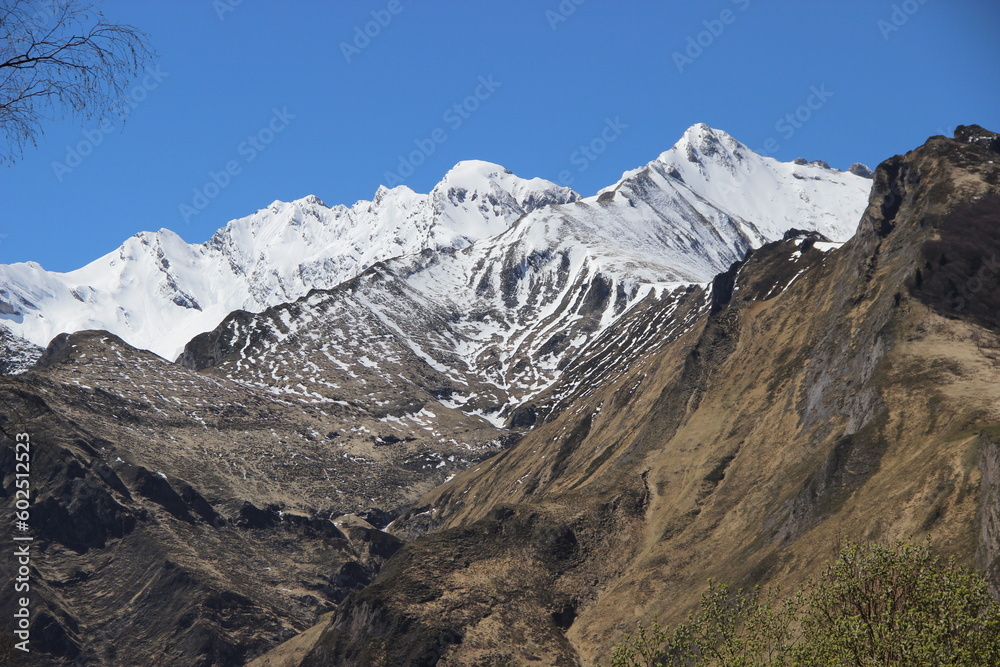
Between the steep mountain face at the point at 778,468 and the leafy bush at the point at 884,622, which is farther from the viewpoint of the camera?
the steep mountain face at the point at 778,468

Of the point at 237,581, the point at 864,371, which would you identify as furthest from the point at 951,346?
the point at 237,581

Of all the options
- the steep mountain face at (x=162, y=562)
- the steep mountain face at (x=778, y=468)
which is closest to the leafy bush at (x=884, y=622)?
the steep mountain face at (x=778, y=468)

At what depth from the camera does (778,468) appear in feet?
344

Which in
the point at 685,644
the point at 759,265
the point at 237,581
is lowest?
the point at 685,644

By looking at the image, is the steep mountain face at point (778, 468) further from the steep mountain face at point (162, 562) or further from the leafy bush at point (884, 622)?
the leafy bush at point (884, 622)

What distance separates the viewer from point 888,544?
7069cm

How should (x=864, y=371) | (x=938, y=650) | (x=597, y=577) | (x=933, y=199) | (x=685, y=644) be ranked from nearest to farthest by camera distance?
(x=938, y=650) < (x=685, y=644) < (x=864, y=371) < (x=597, y=577) < (x=933, y=199)

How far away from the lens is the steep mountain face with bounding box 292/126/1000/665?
82.2 metres

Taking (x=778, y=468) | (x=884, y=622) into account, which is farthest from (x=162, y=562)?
(x=884, y=622)

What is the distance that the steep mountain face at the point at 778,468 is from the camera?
82.2 metres

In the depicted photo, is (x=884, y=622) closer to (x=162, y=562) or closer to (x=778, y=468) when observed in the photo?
(x=778, y=468)

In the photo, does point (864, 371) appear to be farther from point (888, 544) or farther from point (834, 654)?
point (834, 654)

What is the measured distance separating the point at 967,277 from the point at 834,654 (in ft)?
279

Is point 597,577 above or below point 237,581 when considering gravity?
below
